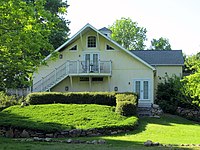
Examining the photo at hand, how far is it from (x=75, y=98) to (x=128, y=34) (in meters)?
45.0

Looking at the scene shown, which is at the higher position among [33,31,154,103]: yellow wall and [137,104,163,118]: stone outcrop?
[33,31,154,103]: yellow wall

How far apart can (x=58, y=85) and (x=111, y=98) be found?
268 inches

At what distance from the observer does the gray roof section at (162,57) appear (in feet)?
120

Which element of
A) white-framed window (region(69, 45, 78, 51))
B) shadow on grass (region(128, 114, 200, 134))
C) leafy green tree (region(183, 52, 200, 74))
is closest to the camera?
Answer: shadow on grass (region(128, 114, 200, 134))

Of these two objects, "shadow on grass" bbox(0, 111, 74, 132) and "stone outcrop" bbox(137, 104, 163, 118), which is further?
"stone outcrop" bbox(137, 104, 163, 118)

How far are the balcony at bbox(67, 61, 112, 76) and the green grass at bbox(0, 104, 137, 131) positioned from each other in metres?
5.93

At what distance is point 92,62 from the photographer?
31828 millimetres

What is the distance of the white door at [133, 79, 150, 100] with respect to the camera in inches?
1223

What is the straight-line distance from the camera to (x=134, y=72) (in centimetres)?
3141

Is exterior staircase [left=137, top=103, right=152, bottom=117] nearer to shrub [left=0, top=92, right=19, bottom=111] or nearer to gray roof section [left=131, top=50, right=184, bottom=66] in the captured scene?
gray roof section [left=131, top=50, right=184, bottom=66]

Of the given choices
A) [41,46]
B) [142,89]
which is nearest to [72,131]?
[41,46]

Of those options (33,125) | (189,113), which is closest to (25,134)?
(33,125)

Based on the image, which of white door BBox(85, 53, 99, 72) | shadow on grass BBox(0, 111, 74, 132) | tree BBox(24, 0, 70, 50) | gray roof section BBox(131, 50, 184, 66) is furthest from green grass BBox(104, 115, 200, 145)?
tree BBox(24, 0, 70, 50)

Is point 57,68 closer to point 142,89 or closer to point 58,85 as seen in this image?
point 58,85
